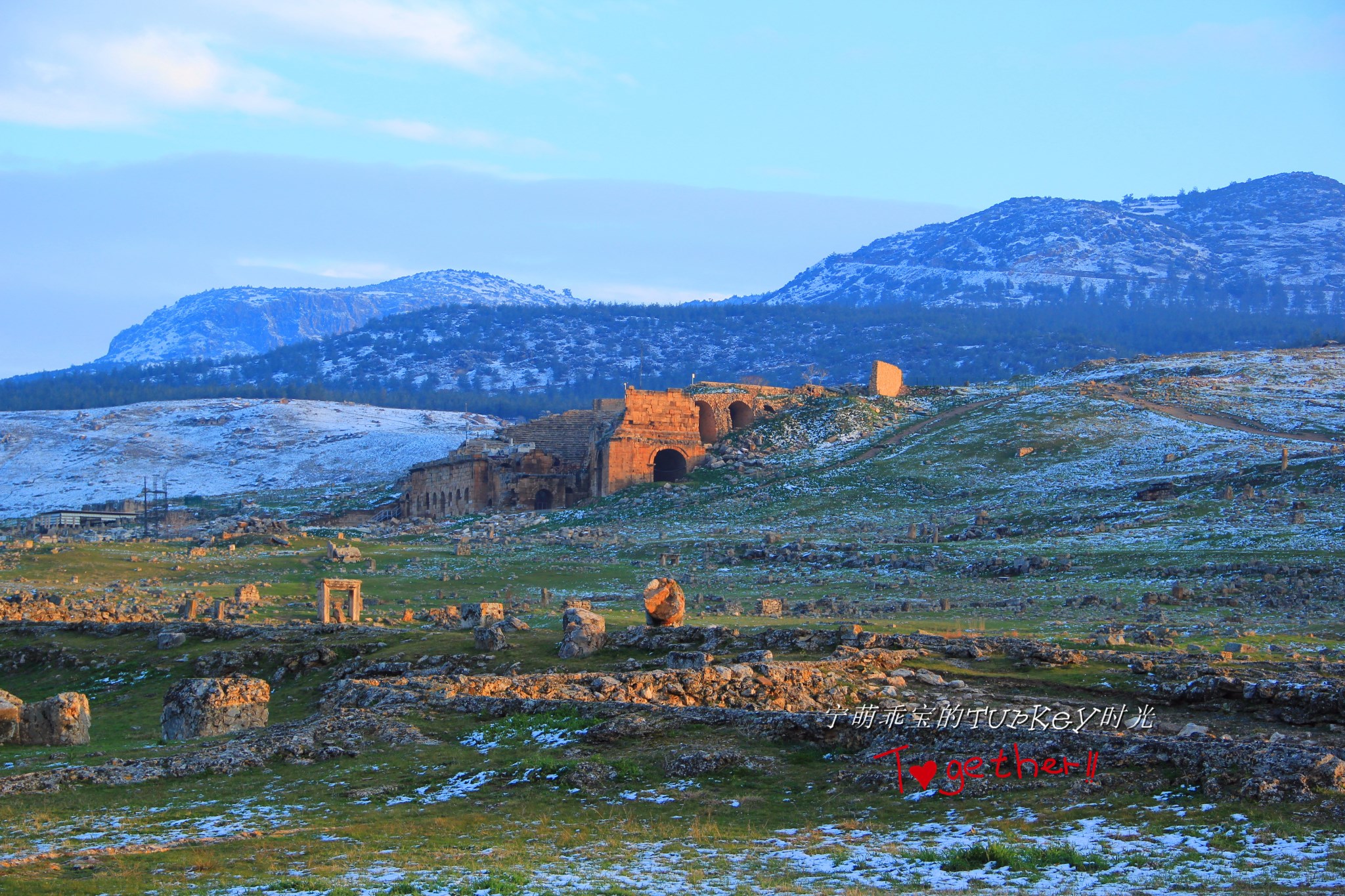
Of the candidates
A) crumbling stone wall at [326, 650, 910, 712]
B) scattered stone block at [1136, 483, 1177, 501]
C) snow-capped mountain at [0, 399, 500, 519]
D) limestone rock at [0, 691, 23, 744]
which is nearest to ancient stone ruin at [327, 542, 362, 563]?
crumbling stone wall at [326, 650, 910, 712]

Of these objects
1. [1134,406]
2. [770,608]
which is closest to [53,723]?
[770,608]

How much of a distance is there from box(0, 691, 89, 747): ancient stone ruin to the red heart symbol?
1214cm

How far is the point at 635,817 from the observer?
11.9m

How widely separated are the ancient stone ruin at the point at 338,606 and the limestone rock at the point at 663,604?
8.79 meters

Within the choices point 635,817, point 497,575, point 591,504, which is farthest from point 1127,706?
point 591,504

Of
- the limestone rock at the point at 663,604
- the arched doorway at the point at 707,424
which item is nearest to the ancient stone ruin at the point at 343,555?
the limestone rock at the point at 663,604

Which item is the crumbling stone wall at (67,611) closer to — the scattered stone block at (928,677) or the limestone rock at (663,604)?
the limestone rock at (663,604)

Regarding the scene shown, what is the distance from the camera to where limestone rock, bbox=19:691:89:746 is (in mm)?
18250

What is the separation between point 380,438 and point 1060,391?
63564 mm

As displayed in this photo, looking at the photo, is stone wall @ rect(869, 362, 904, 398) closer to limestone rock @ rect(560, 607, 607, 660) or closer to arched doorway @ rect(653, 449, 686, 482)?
arched doorway @ rect(653, 449, 686, 482)

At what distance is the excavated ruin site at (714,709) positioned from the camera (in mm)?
10055

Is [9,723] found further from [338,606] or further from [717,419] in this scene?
[717,419]

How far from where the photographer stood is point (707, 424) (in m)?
69.4

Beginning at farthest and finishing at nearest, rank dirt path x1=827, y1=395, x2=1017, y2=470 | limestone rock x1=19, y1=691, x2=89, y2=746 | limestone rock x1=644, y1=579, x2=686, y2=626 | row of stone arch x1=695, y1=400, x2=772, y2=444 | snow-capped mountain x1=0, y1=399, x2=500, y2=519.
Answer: snow-capped mountain x1=0, y1=399, x2=500, y2=519, row of stone arch x1=695, y1=400, x2=772, y2=444, dirt path x1=827, y1=395, x2=1017, y2=470, limestone rock x1=644, y1=579, x2=686, y2=626, limestone rock x1=19, y1=691, x2=89, y2=746
